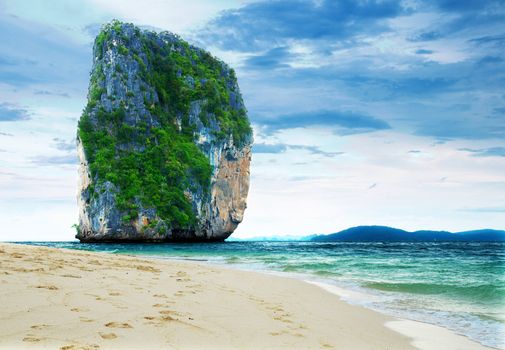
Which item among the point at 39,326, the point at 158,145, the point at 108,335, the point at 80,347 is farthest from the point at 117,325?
the point at 158,145

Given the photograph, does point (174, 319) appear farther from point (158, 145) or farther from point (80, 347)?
point (158, 145)

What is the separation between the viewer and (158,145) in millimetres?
72000

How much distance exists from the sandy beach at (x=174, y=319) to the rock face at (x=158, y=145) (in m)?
57.0

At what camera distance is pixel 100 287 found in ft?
25.6

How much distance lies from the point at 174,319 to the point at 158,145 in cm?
6818

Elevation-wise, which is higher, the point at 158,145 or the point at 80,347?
the point at 158,145

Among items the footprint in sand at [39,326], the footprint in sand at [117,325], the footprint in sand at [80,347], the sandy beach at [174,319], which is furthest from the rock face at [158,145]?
the footprint in sand at [80,347]

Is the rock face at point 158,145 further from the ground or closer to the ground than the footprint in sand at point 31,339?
further from the ground

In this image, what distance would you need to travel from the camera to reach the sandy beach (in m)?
4.66

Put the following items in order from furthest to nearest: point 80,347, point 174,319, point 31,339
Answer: point 174,319 → point 31,339 → point 80,347

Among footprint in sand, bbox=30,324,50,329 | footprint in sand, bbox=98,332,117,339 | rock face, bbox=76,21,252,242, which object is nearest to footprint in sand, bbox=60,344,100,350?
footprint in sand, bbox=98,332,117,339

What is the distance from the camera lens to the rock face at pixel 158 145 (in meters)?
64.8

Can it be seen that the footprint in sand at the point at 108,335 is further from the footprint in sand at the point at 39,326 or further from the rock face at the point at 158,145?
the rock face at the point at 158,145

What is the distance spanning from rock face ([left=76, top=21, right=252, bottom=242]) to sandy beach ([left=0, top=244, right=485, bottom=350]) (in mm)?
57035
